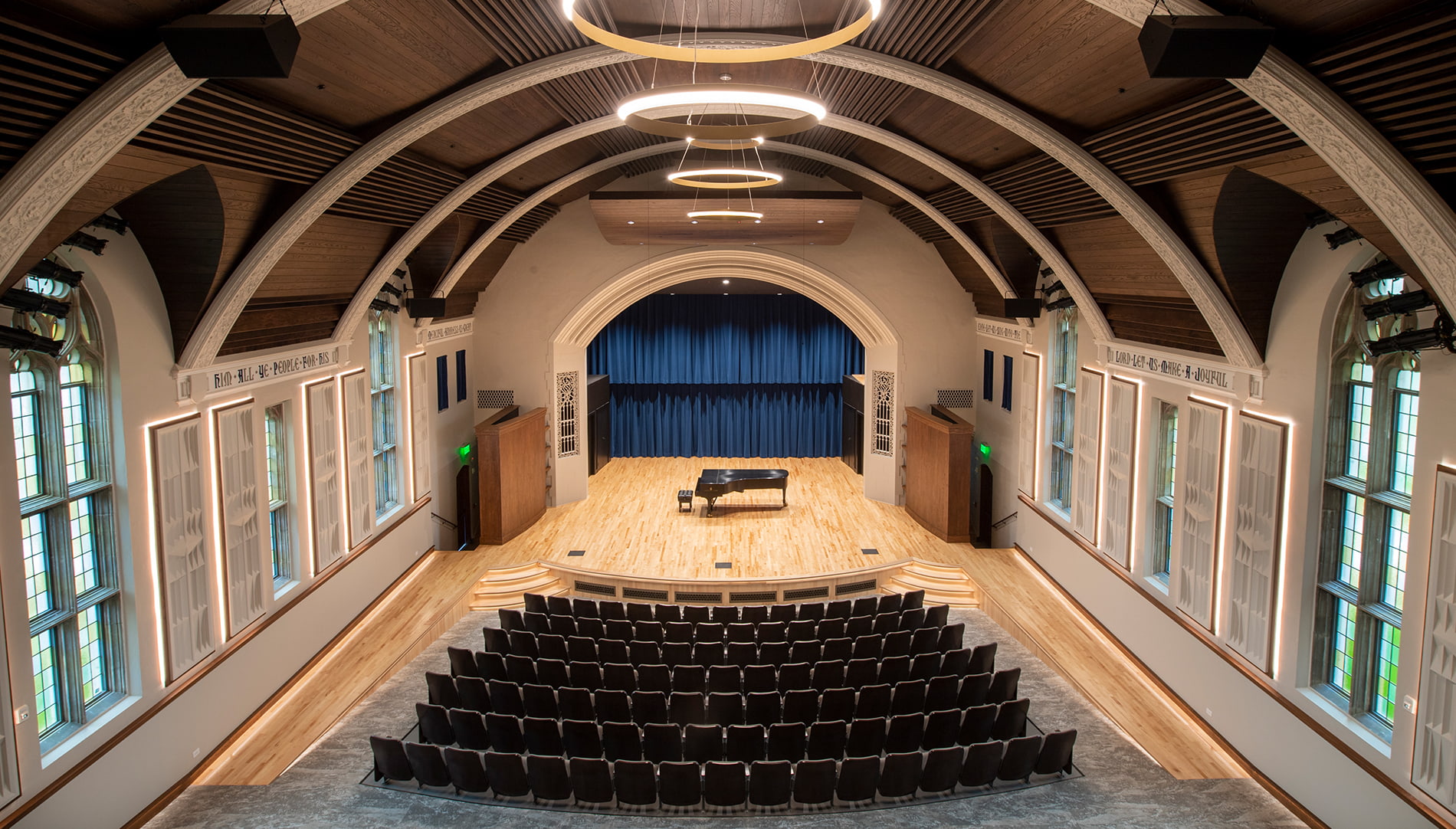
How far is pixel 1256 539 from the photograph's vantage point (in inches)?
380

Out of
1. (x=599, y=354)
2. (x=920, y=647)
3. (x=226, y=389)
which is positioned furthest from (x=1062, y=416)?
(x=599, y=354)

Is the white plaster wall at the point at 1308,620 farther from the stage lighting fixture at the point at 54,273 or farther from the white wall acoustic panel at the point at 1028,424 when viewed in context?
the stage lighting fixture at the point at 54,273

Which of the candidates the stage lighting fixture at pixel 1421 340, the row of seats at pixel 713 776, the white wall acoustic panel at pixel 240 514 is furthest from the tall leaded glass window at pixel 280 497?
the stage lighting fixture at pixel 1421 340

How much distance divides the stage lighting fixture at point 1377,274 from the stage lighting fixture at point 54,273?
10898mm

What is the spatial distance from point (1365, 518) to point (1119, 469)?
16.3 feet

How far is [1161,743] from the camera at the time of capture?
33.9 feet

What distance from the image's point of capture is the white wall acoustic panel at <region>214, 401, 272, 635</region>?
10188 mm

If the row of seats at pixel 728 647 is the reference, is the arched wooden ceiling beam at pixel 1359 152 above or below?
above

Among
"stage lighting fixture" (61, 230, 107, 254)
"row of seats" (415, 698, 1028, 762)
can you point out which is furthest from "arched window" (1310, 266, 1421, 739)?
"stage lighting fixture" (61, 230, 107, 254)

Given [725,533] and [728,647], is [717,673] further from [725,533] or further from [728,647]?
[725,533]

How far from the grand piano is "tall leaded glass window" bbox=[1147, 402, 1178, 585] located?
885cm

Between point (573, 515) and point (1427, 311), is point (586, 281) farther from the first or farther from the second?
point (1427, 311)

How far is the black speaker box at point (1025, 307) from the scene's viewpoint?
15664 mm

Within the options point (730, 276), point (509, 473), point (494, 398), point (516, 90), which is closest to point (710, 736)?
point (516, 90)
